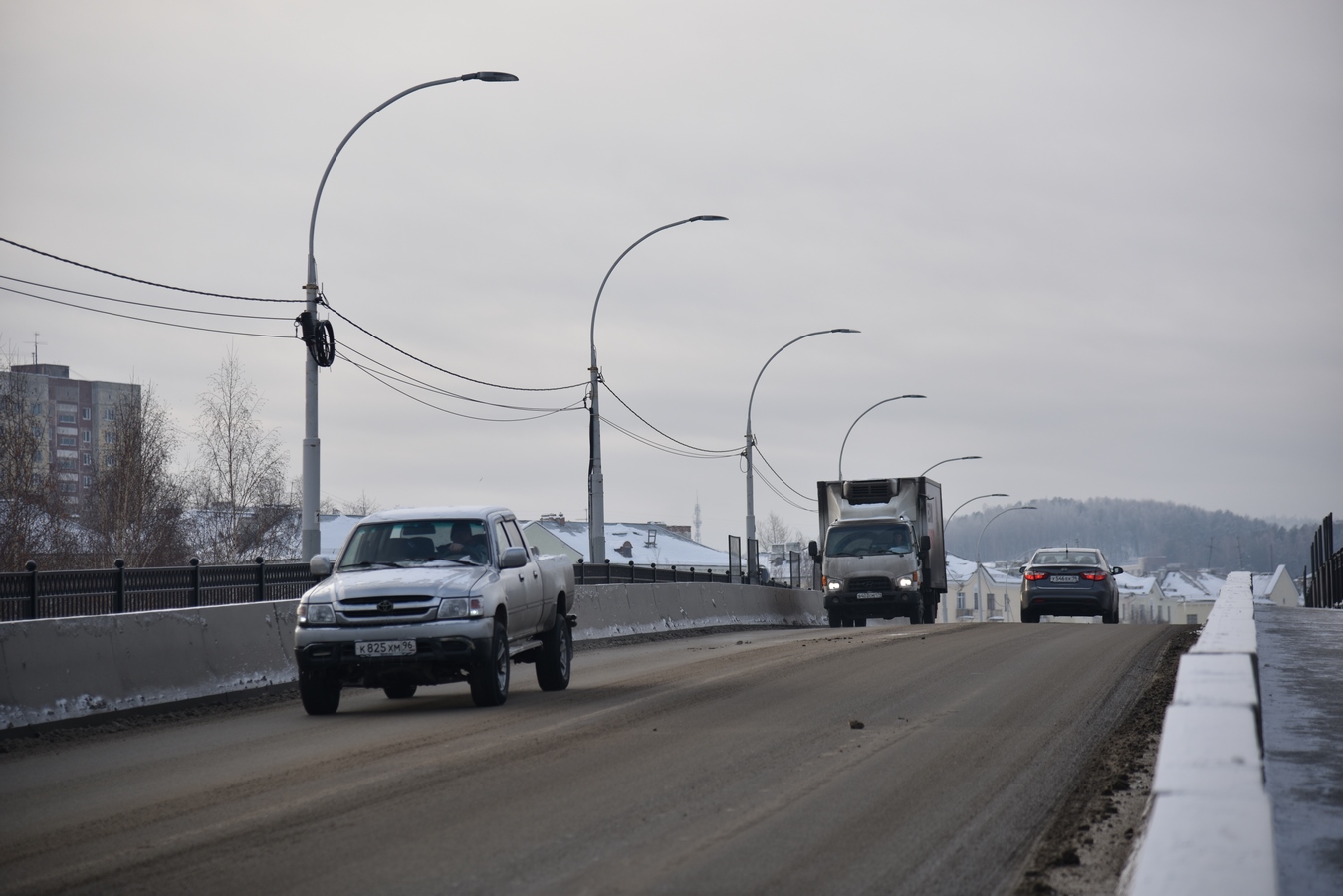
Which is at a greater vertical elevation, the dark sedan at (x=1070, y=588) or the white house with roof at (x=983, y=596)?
the dark sedan at (x=1070, y=588)

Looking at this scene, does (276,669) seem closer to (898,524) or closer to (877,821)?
(877,821)

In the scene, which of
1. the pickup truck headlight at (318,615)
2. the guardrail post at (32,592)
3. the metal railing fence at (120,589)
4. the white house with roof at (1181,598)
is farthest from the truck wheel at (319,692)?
the white house with roof at (1181,598)

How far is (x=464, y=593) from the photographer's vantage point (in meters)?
12.4

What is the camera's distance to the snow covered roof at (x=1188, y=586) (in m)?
141

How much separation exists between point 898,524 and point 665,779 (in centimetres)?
2522

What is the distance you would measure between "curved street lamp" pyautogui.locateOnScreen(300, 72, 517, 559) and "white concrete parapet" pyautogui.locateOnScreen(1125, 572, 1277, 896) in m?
16.8

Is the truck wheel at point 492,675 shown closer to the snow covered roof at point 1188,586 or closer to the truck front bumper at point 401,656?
the truck front bumper at point 401,656

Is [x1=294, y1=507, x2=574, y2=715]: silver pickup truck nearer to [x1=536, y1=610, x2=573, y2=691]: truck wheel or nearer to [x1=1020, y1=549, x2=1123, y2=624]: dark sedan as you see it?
[x1=536, y1=610, x2=573, y2=691]: truck wheel

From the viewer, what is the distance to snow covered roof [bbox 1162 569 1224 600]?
462ft

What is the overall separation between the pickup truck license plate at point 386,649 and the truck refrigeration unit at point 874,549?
784 inches

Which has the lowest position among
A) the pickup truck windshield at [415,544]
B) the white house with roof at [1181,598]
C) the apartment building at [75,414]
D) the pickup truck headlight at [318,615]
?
the white house with roof at [1181,598]

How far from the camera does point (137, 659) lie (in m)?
12.6

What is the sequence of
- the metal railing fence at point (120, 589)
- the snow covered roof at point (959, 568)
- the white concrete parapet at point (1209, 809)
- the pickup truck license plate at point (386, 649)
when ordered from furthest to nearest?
the snow covered roof at point (959, 568) → the metal railing fence at point (120, 589) → the pickup truck license plate at point (386, 649) → the white concrete parapet at point (1209, 809)

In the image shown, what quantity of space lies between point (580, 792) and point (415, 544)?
20.5 feet
